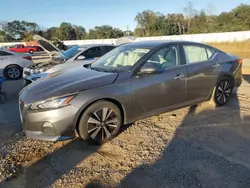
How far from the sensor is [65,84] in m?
3.53

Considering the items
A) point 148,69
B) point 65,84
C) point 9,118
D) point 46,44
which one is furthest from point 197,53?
point 46,44

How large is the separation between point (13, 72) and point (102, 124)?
7981 mm

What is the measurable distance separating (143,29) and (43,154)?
72.8 metres

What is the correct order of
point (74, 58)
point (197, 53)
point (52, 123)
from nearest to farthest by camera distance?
point (52, 123) < point (197, 53) < point (74, 58)

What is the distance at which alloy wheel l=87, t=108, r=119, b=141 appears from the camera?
3.47 metres

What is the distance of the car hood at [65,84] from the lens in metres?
3.35

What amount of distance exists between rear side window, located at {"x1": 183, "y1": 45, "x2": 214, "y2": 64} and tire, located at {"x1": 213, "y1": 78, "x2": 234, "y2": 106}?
67cm

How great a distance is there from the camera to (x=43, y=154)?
3373mm

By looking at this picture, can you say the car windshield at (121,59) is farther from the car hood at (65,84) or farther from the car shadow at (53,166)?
the car shadow at (53,166)

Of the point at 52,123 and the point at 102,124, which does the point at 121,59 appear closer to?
the point at 102,124

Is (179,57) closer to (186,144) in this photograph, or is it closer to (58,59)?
(186,144)

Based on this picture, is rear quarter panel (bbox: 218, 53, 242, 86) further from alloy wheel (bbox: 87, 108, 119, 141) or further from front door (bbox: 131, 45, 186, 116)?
alloy wheel (bbox: 87, 108, 119, 141)

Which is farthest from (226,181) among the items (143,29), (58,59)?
(143,29)

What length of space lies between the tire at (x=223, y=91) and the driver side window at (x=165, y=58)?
4.47 feet
